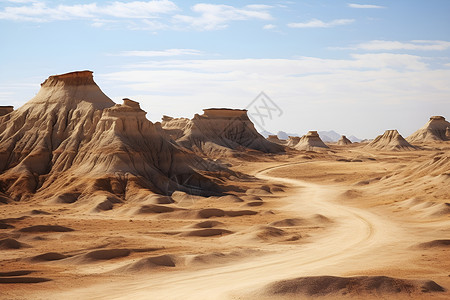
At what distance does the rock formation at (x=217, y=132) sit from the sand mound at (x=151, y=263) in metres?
76.7

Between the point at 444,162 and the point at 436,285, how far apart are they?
125 feet

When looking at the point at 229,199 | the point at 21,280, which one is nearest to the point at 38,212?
the point at 229,199

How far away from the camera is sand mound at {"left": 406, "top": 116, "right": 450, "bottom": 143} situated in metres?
154

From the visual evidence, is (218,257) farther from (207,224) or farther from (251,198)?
(251,198)

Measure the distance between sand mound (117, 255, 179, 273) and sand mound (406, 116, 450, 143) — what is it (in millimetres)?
144349

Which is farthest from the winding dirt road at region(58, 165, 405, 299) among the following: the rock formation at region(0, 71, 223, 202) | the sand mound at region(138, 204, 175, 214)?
the rock formation at region(0, 71, 223, 202)

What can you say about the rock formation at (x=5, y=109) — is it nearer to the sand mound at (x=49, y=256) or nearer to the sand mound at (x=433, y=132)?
the sand mound at (x=49, y=256)

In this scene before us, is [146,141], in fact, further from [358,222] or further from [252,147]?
[252,147]

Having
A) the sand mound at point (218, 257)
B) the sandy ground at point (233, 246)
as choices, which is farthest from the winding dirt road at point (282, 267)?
the sand mound at point (218, 257)

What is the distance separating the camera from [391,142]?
136875 millimetres

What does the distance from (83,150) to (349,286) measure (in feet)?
131

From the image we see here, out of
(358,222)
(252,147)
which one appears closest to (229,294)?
(358,222)

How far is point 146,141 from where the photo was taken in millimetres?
55781

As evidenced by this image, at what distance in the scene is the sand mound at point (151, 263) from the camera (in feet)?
70.5
